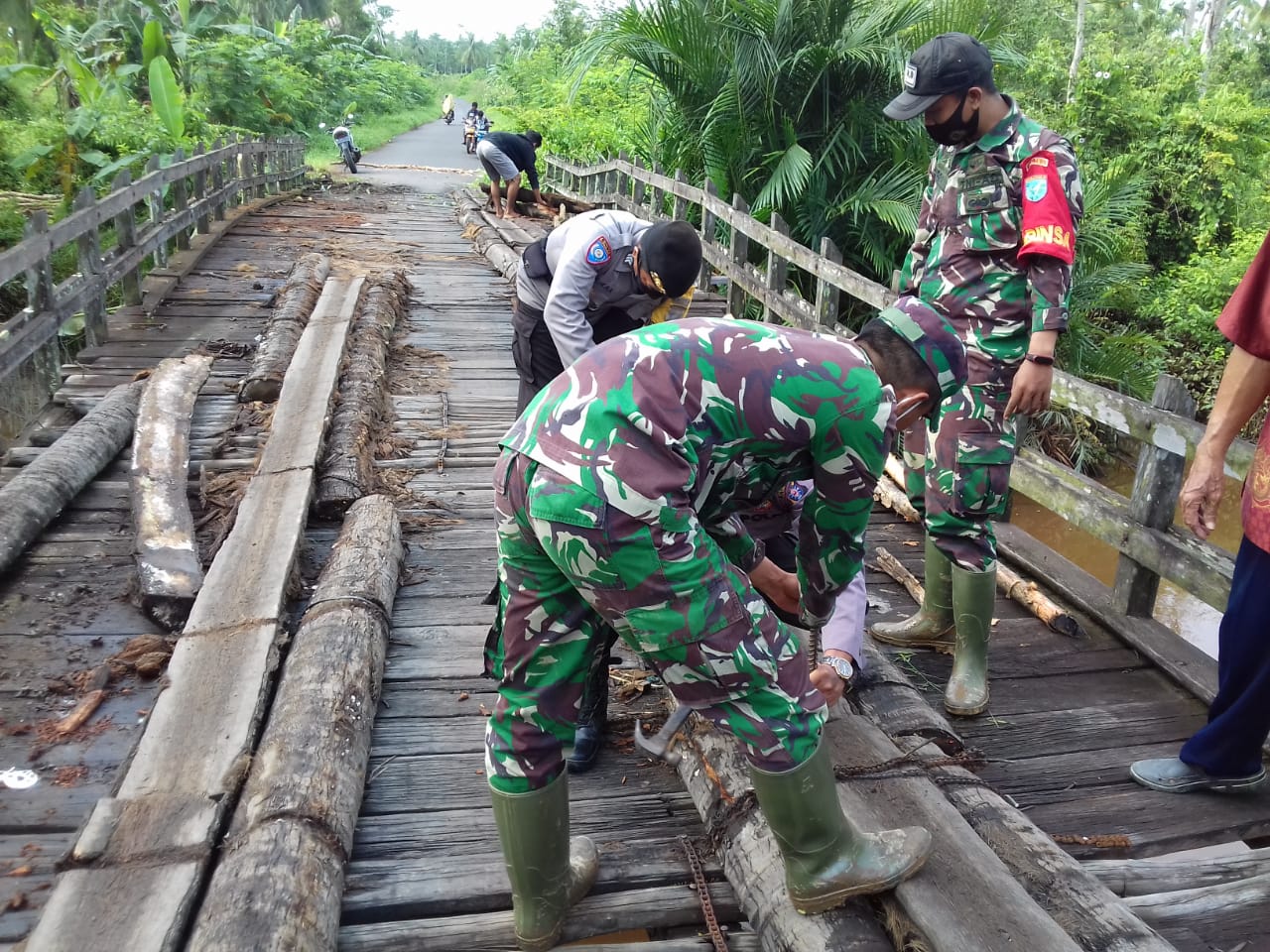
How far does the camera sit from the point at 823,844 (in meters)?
2.21

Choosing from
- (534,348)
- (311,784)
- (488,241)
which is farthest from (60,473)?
(488,241)

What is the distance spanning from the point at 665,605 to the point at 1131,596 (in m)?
2.75

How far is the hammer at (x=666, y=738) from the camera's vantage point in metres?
3.05

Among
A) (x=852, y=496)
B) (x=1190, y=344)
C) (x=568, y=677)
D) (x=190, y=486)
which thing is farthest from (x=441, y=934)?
(x=1190, y=344)

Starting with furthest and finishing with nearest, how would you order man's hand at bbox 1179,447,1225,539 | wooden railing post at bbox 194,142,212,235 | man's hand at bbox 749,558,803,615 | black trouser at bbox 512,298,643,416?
1. wooden railing post at bbox 194,142,212,235
2. black trouser at bbox 512,298,643,416
3. man's hand at bbox 1179,447,1225,539
4. man's hand at bbox 749,558,803,615

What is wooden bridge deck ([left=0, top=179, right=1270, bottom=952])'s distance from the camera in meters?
2.52

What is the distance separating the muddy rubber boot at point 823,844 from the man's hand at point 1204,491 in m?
1.33

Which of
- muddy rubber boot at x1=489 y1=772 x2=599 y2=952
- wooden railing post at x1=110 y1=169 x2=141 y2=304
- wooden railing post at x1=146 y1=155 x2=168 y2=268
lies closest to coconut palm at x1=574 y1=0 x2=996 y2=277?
wooden railing post at x1=110 y1=169 x2=141 y2=304

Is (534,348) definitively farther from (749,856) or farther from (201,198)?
(201,198)

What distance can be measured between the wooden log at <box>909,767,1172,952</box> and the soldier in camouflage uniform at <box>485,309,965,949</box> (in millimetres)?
316

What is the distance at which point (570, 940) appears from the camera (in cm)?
242

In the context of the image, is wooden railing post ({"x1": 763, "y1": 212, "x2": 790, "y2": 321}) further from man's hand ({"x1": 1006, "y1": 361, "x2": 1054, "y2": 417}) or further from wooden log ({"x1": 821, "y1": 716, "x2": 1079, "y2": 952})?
wooden log ({"x1": 821, "y1": 716, "x2": 1079, "y2": 952})

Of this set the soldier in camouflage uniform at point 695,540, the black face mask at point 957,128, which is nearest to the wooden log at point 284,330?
the black face mask at point 957,128

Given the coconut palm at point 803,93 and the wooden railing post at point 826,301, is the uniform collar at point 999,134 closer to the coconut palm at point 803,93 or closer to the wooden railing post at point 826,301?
the wooden railing post at point 826,301
